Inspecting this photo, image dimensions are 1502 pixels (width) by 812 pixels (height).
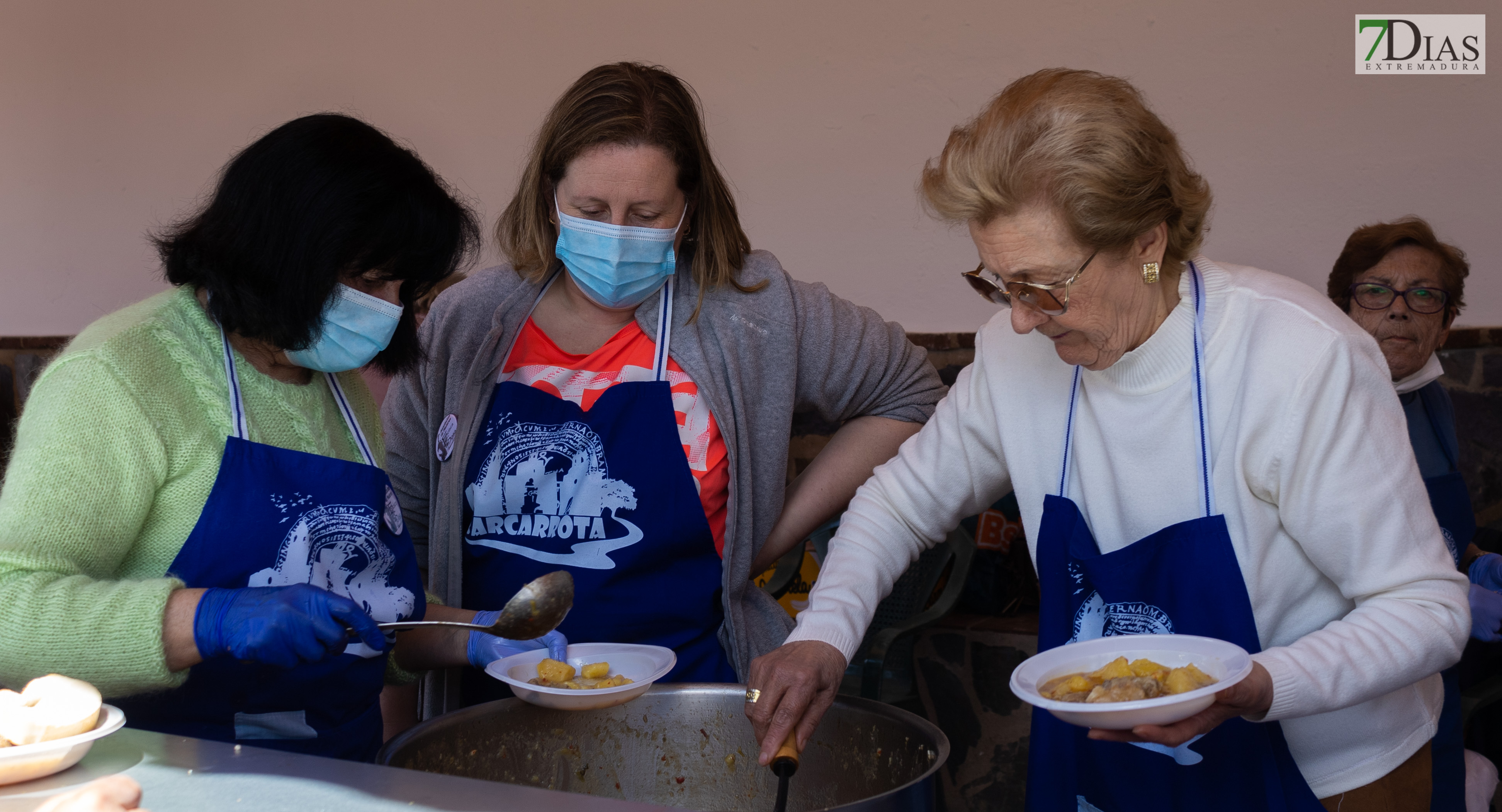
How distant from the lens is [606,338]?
81.7 inches

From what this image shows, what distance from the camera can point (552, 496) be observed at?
6.43ft

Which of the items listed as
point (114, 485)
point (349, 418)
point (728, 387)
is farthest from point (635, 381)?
point (114, 485)

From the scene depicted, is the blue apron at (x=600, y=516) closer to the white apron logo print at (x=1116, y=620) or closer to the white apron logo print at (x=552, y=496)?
the white apron logo print at (x=552, y=496)

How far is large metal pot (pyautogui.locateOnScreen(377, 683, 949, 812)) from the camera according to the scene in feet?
5.25

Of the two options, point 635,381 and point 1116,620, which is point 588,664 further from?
point 1116,620

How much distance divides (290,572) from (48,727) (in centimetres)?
46

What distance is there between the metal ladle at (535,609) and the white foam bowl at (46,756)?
17.4 inches

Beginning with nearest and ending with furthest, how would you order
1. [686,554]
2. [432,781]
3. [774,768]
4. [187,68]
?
[432,781]
[774,768]
[686,554]
[187,68]

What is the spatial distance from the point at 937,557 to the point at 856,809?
92.5 inches

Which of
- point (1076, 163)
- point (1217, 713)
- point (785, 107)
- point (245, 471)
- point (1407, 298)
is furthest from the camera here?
point (785, 107)

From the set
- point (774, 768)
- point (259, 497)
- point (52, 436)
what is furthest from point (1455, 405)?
point (52, 436)

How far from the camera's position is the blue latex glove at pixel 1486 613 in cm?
268

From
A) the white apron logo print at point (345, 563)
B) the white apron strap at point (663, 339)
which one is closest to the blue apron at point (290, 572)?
the white apron logo print at point (345, 563)

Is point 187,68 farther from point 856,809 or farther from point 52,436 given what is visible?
point 856,809
